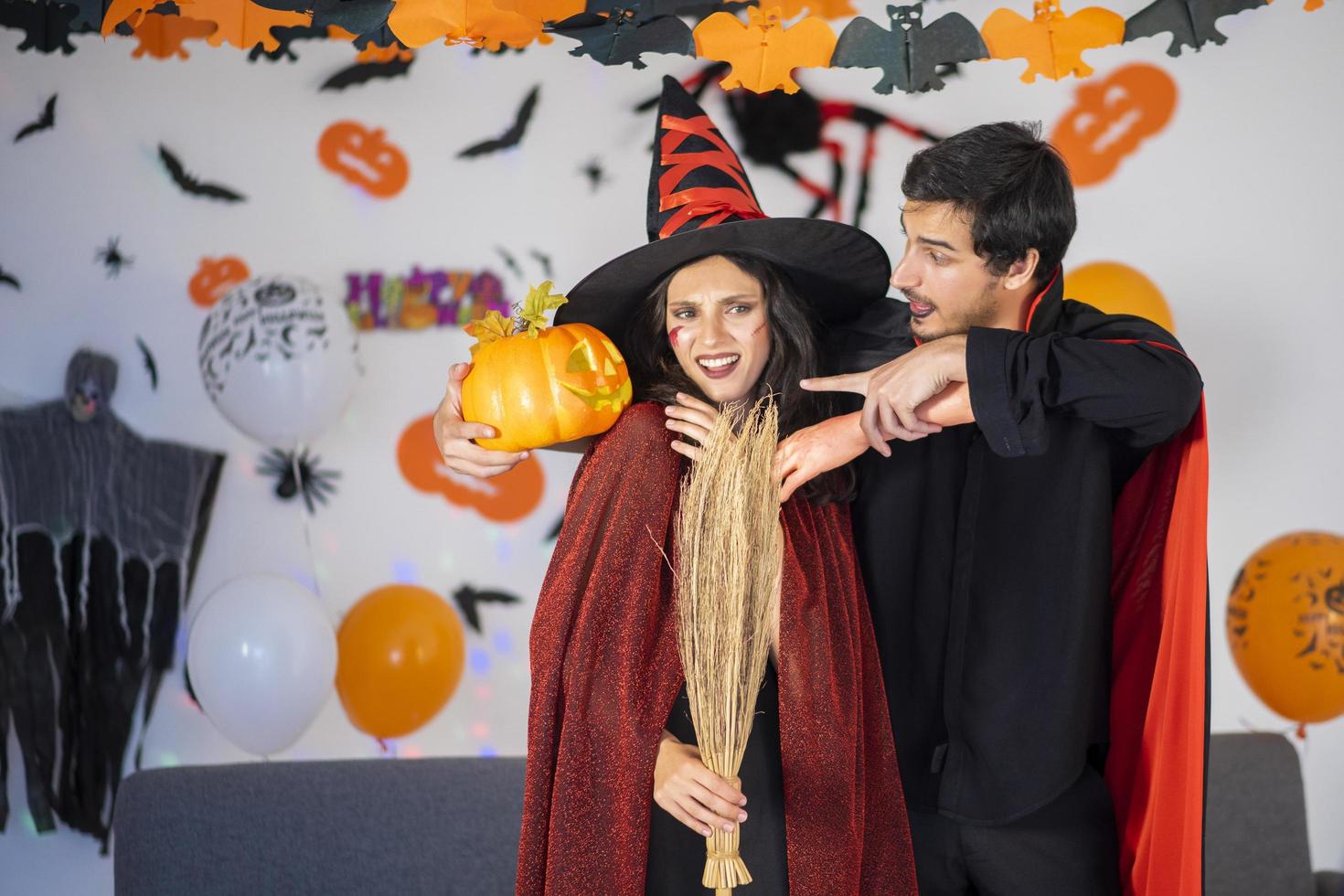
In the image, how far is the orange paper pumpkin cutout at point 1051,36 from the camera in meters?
3.65

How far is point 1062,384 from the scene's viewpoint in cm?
182

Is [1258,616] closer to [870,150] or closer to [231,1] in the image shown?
[870,150]

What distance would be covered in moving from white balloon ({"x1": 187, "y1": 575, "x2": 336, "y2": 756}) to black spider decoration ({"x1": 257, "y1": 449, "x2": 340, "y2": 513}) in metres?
0.61

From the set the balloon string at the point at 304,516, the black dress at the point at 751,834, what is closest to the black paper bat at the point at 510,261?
the balloon string at the point at 304,516

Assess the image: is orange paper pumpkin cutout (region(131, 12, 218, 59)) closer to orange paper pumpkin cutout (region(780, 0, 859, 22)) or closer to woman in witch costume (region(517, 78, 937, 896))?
orange paper pumpkin cutout (region(780, 0, 859, 22))

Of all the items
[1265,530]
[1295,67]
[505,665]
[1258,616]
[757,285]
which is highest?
[1295,67]

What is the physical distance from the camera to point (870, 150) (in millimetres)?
4246

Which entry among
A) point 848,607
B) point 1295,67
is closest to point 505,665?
point 848,607

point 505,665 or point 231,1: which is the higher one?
point 231,1

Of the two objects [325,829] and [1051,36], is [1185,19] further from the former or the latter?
[325,829]

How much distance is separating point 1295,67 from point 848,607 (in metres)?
3.17

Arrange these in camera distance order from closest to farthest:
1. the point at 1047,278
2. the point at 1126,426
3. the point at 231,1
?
1. the point at 1126,426
2. the point at 1047,278
3. the point at 231,1

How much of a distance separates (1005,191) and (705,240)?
541mm

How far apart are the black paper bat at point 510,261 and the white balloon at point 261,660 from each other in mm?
1341
